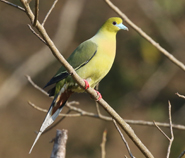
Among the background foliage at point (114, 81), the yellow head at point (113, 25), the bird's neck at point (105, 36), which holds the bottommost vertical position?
the background foliage at point (114, 81)

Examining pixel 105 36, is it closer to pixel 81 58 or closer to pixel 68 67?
pixel 81 58

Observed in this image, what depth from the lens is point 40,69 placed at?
29.3ft

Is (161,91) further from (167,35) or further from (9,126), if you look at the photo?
(9,126)

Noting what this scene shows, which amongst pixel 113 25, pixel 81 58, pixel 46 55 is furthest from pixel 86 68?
pixel 46 55

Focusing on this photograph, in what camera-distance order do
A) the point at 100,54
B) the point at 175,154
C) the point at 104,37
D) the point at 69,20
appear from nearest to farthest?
the point at 100,54 → the point at 104,37 → the point at 175,154 → the point at 69,20

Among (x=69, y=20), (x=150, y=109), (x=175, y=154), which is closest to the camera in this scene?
(x=175, y=154)

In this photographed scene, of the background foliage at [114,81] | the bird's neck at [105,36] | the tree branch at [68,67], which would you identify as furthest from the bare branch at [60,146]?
the background foliage at [114,81]

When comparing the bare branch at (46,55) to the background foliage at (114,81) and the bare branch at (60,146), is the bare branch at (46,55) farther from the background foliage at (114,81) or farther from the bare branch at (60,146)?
the bare branch at (60,146)

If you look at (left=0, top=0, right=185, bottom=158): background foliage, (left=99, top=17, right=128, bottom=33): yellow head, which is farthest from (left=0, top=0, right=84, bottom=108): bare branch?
(left=99, top=17, right=128, bottom=33): yellow head

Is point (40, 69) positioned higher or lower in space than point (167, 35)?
lower

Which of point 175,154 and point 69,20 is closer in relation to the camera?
point 175,154

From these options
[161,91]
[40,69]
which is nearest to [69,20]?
[40,69]

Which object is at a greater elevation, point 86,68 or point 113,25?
point 113,25

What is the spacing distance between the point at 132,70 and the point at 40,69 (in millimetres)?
2517
